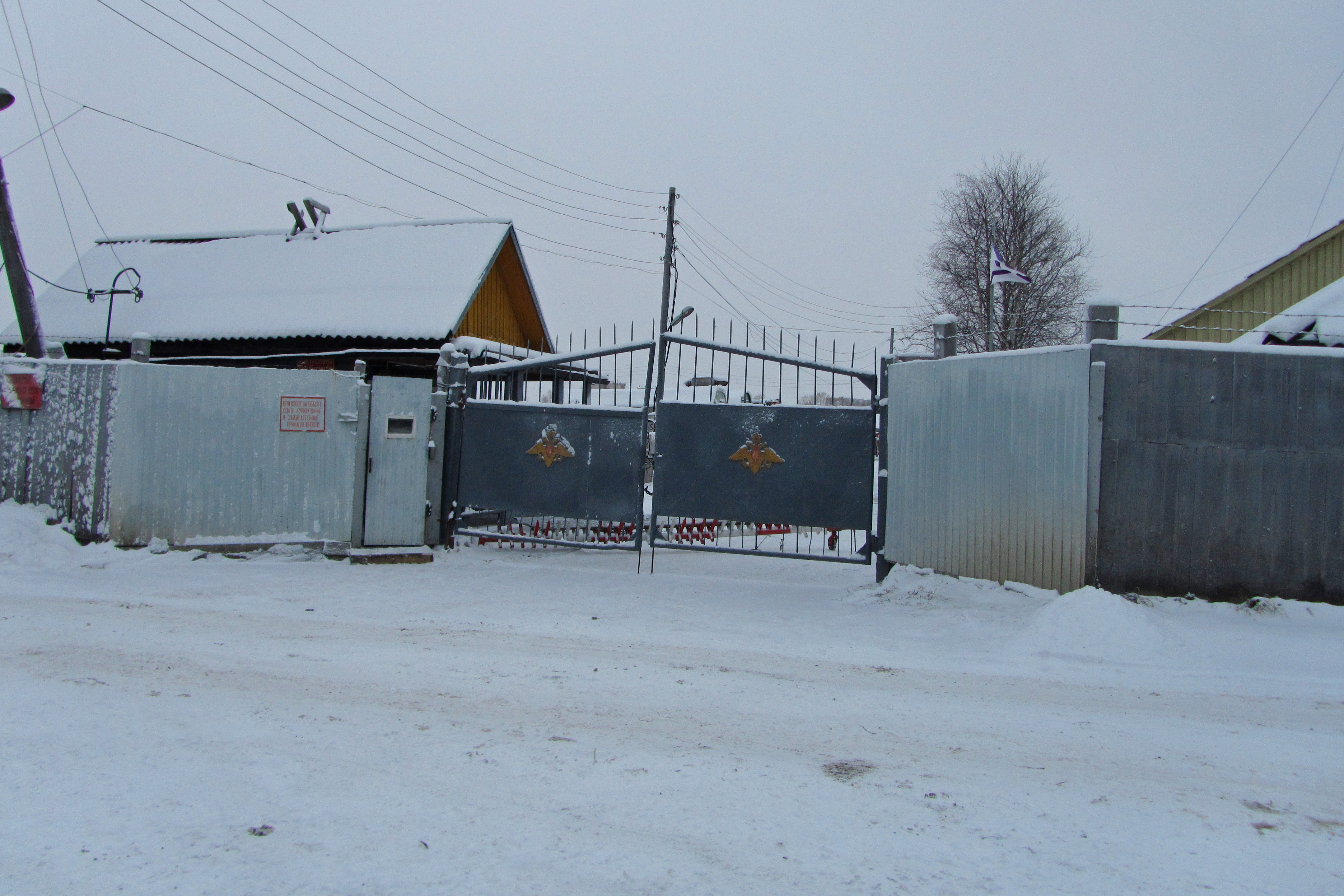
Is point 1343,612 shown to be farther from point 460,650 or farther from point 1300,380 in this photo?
point 460,650

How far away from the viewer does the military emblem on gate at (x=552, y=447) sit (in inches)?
358

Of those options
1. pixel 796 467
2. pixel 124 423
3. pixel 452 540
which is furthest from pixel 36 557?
pixel 796 467

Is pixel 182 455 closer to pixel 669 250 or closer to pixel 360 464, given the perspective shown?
pixel 360 464

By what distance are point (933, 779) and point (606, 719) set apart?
1.75m

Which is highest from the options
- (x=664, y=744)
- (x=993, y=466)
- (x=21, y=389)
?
(x=21, y=389)

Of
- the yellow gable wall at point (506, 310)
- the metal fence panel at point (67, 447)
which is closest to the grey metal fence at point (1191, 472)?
the metal fence panel at point (67, 447)

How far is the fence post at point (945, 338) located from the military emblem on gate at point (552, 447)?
13.6 feet

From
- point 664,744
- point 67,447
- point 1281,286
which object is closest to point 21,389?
point 67,447

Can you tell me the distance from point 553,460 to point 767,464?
8.16 ft

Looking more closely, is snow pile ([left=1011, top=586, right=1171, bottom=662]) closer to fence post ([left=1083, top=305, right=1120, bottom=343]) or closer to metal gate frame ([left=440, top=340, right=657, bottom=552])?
fence post ([left=1083, top=305, right=1120, bottom=343])

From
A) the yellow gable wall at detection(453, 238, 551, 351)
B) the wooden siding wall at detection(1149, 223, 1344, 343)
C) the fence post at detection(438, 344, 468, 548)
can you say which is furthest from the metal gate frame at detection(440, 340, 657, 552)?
the wooden siding wall at detection(1149, 223, 1344, 343)

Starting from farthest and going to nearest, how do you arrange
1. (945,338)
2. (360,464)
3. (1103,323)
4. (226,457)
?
(360,464), (226,457), (945,338), (1103,323)

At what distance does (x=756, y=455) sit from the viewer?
27.8 ft

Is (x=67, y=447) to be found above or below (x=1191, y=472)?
below
